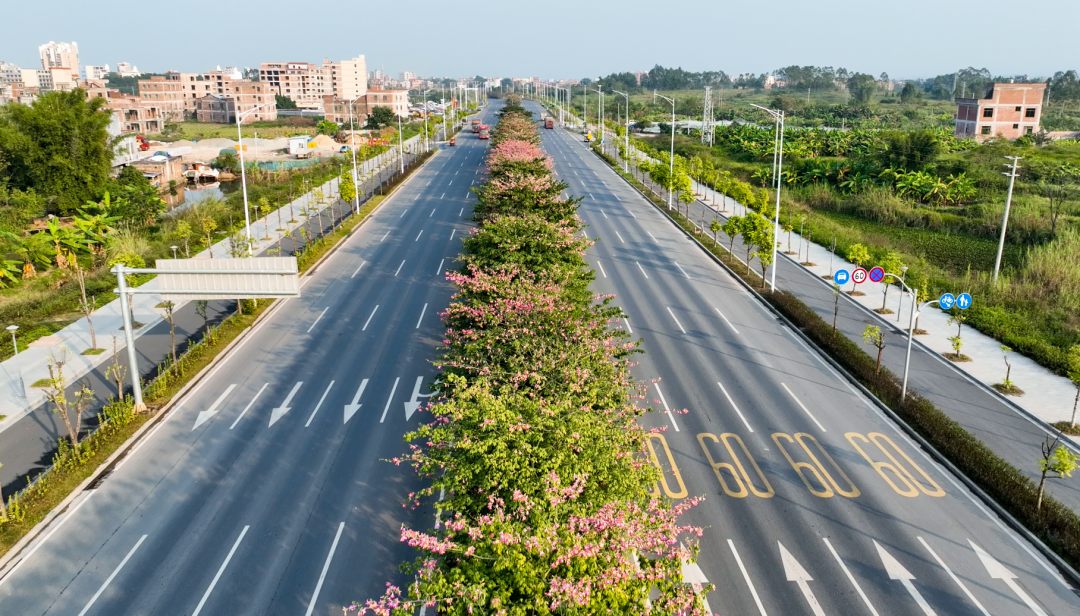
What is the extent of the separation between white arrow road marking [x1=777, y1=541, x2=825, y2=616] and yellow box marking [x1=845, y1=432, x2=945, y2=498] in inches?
198

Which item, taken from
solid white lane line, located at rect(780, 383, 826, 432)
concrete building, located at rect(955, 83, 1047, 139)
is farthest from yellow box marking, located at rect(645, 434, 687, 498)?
concrete building, located at rect(955, 83, 1047, 139)

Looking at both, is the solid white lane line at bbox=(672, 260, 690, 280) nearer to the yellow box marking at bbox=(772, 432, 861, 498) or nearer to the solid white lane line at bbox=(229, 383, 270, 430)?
the yellow box marking at bbox=(772, 432, 861, 498)

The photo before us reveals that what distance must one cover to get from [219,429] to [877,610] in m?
20.4

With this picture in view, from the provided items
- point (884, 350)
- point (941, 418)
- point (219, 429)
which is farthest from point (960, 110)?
point (219, 429)

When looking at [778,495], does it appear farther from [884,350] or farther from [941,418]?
[884,350]

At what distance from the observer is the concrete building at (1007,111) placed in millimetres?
100000

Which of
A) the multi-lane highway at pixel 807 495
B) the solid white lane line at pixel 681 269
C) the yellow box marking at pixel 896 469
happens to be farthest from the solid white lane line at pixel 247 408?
the solid white lane line at pixel 681 269

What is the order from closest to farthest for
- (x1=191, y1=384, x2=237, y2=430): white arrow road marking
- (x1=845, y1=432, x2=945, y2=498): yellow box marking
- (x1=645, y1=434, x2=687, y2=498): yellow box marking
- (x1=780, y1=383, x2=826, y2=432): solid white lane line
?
(x1=645, y1=434, x2=687, y2=498): yellow box marking, (x1=845, y1=432, x2=945, y2=498): yellow box marking, (x1=780, y1=383, x2=826, y2=432): solid white lane line, (x1=191, y1=384, x2=237, y2=430): white arrow road marking

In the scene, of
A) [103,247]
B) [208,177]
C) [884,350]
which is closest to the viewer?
[884,350]

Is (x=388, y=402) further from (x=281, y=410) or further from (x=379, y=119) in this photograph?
(x=379, y=119)

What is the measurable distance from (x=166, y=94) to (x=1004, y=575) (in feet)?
683

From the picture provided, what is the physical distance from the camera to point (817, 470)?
2184 cm

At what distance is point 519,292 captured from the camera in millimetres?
21328

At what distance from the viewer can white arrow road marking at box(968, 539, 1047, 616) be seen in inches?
641
